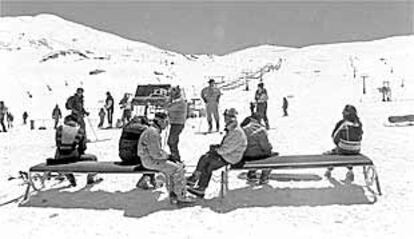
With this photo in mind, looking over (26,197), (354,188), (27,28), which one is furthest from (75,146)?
(27,28)

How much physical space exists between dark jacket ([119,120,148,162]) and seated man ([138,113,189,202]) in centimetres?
43

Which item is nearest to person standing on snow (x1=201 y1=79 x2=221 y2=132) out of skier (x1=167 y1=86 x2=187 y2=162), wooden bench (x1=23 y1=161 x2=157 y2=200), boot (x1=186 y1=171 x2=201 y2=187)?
skier (x1=167 y1=86 x2=187 y2=162)

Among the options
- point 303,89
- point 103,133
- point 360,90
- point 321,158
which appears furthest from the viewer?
point 303,89

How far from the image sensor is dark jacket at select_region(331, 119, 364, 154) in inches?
308

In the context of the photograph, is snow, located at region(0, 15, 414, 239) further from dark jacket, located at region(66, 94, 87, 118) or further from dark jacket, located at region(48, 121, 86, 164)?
dark jacket, located at region(66, 94, 87, 118)

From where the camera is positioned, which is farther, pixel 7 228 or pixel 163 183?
pixel 163 183

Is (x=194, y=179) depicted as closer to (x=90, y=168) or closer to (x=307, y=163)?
(x=90, y=168)

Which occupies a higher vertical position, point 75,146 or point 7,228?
point 75,146

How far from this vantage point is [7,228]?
6.58m

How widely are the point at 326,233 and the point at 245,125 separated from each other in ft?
8.81

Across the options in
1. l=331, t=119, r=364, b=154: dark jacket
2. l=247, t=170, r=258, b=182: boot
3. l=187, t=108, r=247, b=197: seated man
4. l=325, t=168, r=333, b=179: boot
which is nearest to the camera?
l=187, t=108, r=247, b=197: seated man

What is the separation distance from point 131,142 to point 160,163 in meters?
0.76

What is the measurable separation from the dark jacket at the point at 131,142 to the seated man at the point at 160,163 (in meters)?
0.43

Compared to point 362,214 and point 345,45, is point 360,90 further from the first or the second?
point 345,45
